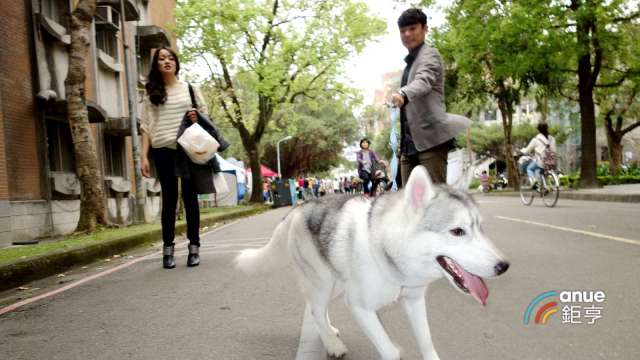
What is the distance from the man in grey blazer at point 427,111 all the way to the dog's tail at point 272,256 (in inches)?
64.0

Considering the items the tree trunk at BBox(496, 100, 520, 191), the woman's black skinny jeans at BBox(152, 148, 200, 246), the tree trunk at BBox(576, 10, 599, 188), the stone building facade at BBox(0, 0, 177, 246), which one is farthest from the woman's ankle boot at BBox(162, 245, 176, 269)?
the tree trunk at BBox(496, 100, 520, 191)

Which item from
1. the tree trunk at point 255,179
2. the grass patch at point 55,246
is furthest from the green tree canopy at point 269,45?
the grass patch at point 55,246

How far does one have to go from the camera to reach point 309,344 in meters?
3.00

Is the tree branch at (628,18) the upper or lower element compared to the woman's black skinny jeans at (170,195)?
upper

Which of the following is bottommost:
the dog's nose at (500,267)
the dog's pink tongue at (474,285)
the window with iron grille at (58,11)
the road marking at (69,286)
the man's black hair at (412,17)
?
the road marking at (69,286)

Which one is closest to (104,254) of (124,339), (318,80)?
(124,339)

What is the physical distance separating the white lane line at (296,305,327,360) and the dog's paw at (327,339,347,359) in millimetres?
43

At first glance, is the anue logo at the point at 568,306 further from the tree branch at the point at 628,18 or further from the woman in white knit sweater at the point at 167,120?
the tree branch at the point at 628,18

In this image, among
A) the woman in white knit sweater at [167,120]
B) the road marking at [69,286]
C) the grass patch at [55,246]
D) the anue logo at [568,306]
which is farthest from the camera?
the grass patch at [55,246]

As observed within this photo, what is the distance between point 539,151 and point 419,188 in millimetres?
12388

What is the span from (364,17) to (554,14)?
37.4 feet

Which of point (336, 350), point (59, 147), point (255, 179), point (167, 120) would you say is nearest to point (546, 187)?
point (167, 120)

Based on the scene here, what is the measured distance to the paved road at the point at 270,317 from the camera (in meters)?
2.91

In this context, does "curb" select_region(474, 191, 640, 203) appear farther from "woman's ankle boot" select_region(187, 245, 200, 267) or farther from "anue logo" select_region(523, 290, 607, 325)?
"woman's ankle boot" select_region(187, 245, 200, 267)
